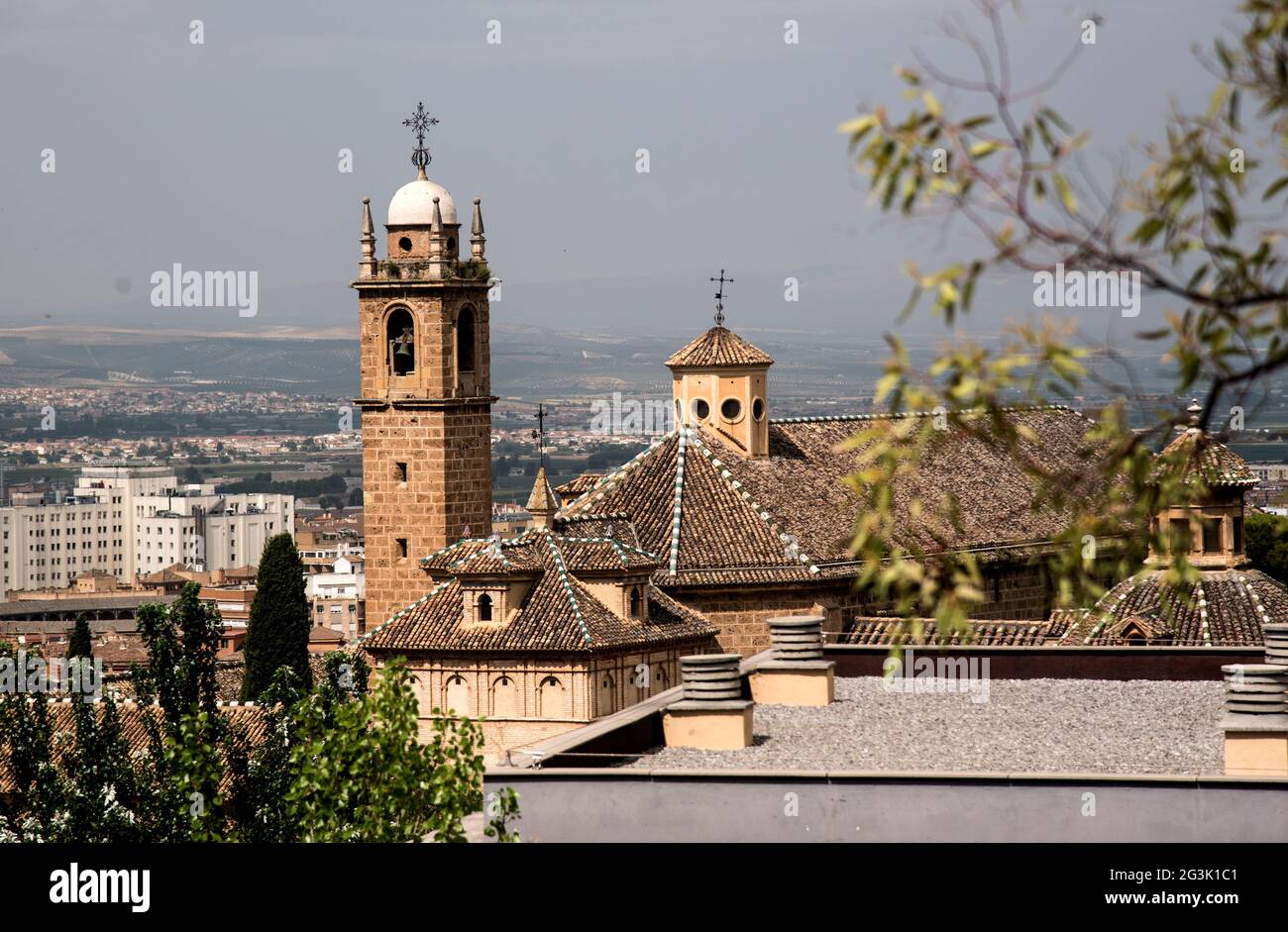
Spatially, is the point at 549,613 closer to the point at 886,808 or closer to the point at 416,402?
the point at 416,402

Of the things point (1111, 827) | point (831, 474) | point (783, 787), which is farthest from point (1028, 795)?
point (831, 474)

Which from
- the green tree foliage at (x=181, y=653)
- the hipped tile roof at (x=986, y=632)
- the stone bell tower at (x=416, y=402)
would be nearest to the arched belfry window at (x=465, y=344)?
the stone bell tower at (x=416, y=402)

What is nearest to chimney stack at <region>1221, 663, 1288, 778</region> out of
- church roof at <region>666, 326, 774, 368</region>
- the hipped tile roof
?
the hipped tile roof

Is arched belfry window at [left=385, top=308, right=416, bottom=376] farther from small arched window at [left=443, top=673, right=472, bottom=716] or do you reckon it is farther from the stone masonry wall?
small arched window at [left=443, top=673, right=472, bottom=716]

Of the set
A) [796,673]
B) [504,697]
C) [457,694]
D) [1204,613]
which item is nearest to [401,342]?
[457,694]

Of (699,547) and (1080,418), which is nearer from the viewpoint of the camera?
(699,547)

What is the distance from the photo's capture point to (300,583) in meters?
81.9

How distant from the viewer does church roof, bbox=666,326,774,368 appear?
158 feet

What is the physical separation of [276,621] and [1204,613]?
1691 inches

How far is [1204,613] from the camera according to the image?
41719mm

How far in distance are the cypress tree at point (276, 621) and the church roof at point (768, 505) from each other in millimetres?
30216

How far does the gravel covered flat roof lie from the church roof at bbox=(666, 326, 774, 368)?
73.0 feet

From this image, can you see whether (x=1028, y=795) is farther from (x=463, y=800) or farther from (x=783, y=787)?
(x=463, y=800)
